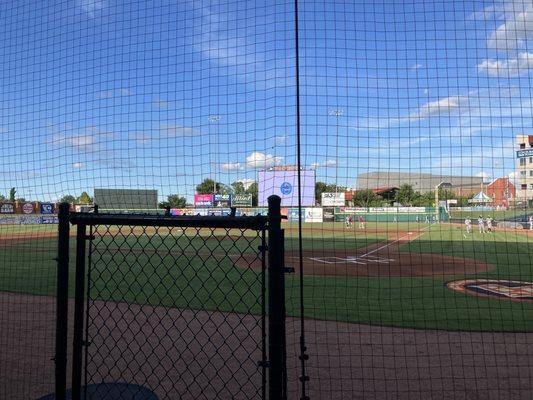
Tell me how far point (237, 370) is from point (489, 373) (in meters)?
2.65

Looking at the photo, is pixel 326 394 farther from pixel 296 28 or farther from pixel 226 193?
pixel 296 28

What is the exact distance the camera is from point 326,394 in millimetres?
4254

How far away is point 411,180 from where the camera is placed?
13.7ft

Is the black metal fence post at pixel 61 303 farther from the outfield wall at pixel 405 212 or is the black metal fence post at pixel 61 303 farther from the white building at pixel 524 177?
the outfield wall at pixel 405 212

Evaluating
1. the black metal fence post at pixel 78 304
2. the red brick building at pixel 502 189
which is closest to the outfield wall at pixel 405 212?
the red brick building at pixel 502 189

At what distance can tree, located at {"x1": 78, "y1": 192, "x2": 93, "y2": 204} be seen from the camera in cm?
390

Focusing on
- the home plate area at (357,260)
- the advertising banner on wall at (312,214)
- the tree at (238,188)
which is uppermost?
the tree at (238,188)

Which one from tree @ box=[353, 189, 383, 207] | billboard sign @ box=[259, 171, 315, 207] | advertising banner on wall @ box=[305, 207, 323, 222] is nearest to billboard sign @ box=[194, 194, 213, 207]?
billboard sign @ box=[259, 171, 315, 207]

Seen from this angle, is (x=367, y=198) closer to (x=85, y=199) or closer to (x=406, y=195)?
(x=406, y=195)

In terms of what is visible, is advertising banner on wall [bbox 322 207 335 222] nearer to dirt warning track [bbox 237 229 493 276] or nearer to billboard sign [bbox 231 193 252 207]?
dirt warning track [bbox 237 229 493 276]

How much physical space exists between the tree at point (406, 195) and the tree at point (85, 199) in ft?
9.19

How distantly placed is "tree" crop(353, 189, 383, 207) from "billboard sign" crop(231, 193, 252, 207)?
109 cm

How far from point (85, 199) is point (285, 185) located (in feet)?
5.73

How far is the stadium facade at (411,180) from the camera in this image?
396cm
